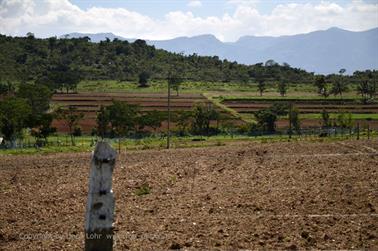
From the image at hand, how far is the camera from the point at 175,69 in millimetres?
157000

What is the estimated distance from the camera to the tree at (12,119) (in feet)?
157

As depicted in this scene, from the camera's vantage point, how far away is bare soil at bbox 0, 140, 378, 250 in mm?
8094

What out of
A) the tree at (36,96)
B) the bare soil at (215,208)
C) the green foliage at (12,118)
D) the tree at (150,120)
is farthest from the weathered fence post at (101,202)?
the tree at (36,96)

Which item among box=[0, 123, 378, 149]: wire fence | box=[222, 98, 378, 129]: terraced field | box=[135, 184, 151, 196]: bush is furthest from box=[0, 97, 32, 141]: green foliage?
box=[135, 184, 151, 196]: bush

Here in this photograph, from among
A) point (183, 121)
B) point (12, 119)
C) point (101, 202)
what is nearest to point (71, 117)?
point (12, 119)

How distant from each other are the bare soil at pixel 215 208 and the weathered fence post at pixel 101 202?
160 inches

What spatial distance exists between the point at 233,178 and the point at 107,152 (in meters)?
12.4

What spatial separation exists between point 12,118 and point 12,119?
0.44 meters

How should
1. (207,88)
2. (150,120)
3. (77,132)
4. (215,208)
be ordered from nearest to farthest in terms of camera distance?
(215,208)
(77,132)
(150,120)
(207,88)

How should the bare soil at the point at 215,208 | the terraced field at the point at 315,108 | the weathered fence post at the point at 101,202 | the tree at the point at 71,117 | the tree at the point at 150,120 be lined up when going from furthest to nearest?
the terraced field at the point at 315,108
the tree at the point at 150,120
the tree at the point at 71,117
the bare soil at the point at 215,208
the weathered fence post at the point at 101,202

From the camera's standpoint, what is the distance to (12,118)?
161 feet

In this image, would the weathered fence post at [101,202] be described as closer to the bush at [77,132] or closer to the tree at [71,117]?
the tree at [71,117]

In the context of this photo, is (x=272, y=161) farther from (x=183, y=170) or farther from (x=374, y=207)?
(x=374, y=207)

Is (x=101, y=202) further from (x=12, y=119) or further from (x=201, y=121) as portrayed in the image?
(x=201, y=121)
